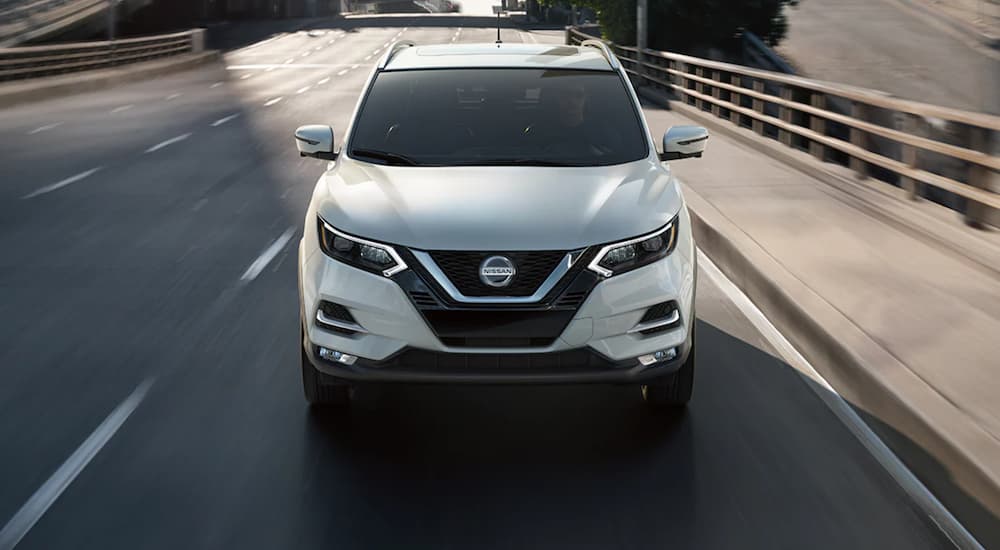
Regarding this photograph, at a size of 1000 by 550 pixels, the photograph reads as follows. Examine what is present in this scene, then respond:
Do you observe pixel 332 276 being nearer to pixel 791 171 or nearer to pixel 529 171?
pixel 529 171

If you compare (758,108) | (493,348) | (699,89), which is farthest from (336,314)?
(699,89)

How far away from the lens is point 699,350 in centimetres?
719

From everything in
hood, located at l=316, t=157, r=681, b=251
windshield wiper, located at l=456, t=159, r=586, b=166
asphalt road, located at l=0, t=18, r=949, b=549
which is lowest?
asphalt road, located at l=0, t=18, r=949, b=549

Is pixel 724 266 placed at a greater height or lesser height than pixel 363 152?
lesser

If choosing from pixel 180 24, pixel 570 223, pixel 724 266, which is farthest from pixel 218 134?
pixel 180 24

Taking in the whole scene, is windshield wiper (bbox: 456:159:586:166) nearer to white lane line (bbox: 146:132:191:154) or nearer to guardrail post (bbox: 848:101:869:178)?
guardrail post (bbox: 848:101:869:178)

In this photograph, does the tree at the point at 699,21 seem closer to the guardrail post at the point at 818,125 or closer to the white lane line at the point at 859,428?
the guardrail post at the point at 818,125

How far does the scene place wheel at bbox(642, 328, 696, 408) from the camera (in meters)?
5.74

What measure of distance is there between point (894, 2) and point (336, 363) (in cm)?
6222

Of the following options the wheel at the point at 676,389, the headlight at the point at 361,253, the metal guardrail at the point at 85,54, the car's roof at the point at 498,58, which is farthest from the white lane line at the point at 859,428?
the metal guardrail at the point at 85,54

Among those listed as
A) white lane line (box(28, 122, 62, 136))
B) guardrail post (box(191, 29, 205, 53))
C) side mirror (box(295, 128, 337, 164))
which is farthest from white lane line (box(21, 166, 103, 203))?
guardrail post (box(191, 29, 205, 53))

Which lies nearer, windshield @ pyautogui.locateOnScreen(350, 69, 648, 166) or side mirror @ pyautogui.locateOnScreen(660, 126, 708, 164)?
windshield @ pyautogui.locateOnScreen(350, 69, 648, 166)

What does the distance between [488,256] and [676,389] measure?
1.26m

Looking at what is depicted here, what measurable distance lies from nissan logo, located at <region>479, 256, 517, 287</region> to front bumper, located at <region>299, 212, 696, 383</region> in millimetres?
279
